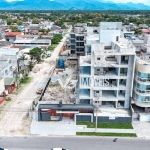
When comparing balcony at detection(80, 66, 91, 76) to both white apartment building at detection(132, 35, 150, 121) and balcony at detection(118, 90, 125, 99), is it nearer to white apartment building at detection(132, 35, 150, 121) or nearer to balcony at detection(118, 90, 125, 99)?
balcony at detection(118, 90, 125, 99)

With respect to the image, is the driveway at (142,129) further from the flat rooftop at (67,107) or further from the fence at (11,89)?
the fence at (11,89)

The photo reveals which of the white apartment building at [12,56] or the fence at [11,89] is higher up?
the white apartment building at [12,56]

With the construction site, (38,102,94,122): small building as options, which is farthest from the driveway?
the construction site

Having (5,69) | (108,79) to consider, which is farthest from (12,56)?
(108,79)

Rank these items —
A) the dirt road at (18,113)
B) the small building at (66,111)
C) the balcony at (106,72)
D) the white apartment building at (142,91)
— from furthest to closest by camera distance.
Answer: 1. the balcony at (106,72)
2. the small building at (66,111)
3. the white apartment building at (142,91)
4. the dirt road at (18,113)

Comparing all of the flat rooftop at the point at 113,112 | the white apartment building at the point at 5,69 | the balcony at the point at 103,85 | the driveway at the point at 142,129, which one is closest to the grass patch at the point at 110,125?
the driveway at the point at 142,129

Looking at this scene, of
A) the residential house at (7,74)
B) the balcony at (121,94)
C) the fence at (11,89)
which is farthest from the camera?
the fence at (11,89)

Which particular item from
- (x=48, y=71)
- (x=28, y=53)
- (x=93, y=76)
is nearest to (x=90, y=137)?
(x=93, y=76)
